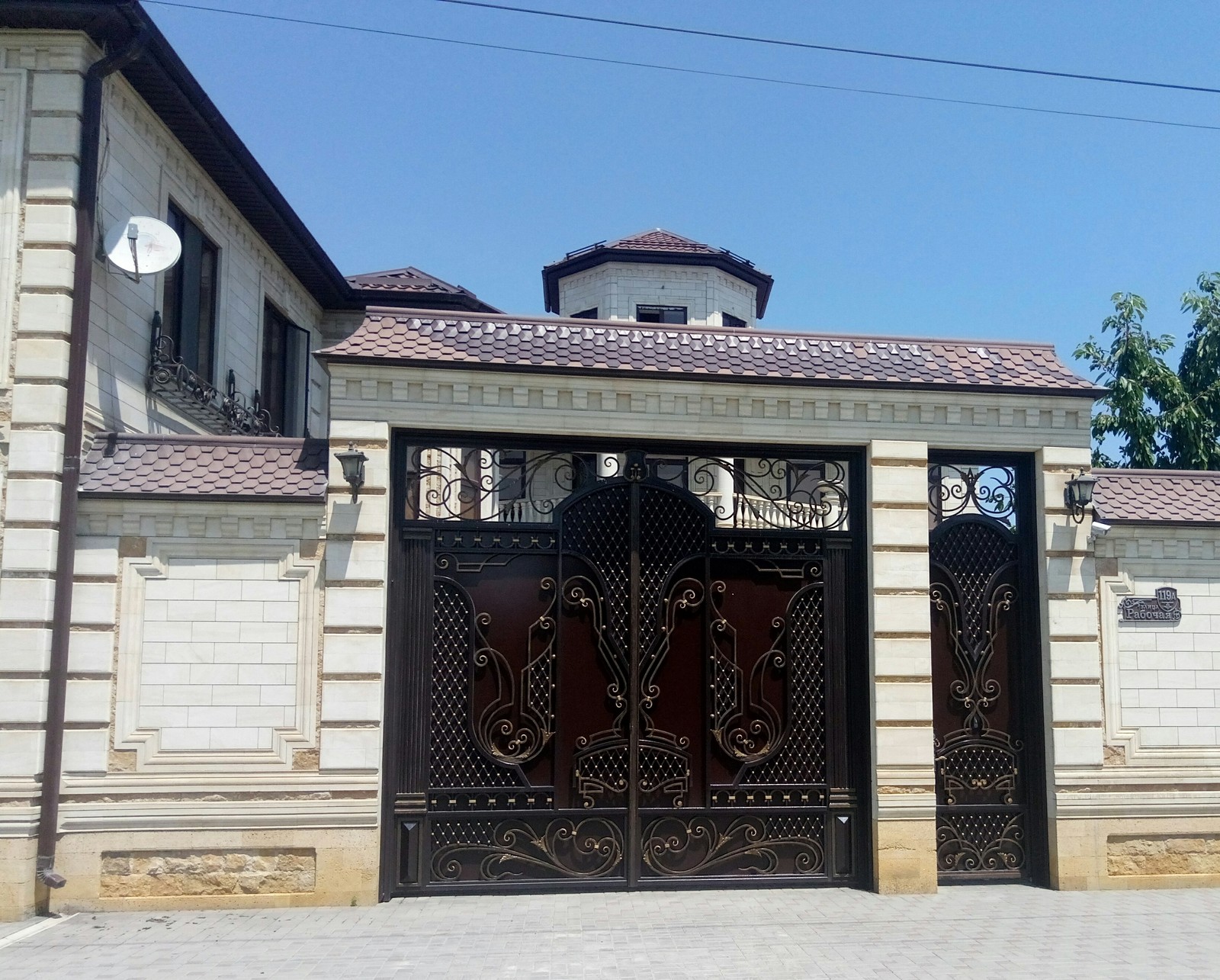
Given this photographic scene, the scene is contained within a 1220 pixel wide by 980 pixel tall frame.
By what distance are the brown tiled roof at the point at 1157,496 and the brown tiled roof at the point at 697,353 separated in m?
0.87

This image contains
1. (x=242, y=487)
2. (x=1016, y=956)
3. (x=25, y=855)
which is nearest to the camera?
(x=1016, y=956)

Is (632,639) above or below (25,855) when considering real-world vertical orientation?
above

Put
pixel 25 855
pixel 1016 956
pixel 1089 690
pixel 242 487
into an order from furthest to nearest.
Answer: pixel 1089 690
pixel 242 487
pixel 25 855
pixel 1016 956

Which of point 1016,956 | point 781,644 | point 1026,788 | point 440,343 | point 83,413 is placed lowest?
point 1016,956

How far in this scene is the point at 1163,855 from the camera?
885cm

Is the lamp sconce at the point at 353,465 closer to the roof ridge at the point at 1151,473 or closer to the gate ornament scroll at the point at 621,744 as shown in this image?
the gate ornament scroll at the point at 621,744

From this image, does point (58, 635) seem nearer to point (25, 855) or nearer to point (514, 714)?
point (25, 855)

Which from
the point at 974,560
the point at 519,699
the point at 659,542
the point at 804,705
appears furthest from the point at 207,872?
the point at 974,560

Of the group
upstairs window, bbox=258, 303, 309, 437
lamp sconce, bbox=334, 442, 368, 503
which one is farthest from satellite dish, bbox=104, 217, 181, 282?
upstairs window, bbox=258, 303, 309, 437

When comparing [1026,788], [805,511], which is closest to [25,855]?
[805,511]

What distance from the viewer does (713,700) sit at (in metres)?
8.69

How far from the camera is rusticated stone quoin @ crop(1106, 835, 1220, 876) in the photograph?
8805 mm

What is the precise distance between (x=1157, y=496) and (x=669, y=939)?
544 cm

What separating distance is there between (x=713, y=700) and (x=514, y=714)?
1.55 m
